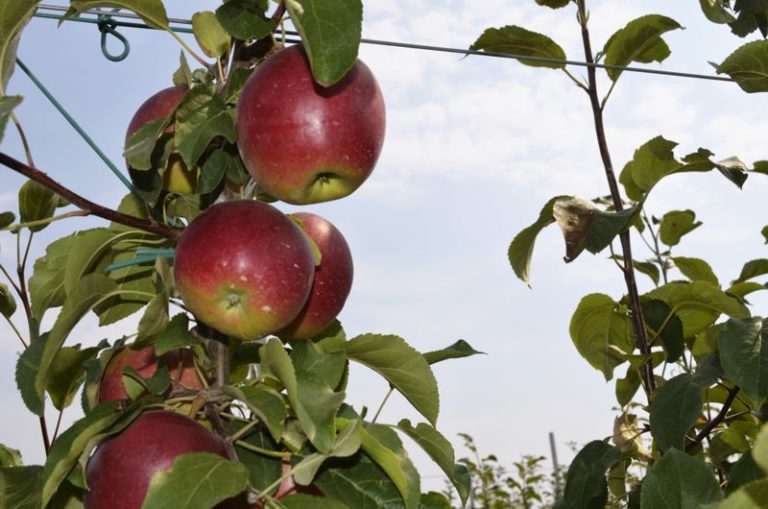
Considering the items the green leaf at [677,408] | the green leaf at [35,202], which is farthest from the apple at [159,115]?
the green leaf at [677,408]

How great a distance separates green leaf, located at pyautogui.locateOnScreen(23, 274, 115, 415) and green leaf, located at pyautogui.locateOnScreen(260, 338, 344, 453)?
0.79 ft

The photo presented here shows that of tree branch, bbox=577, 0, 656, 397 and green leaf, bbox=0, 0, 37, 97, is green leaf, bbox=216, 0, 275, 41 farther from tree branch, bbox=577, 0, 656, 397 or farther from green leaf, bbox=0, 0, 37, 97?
tree branch, bbox=577, 0, 656, 397

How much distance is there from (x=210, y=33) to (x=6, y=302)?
35.7 inches

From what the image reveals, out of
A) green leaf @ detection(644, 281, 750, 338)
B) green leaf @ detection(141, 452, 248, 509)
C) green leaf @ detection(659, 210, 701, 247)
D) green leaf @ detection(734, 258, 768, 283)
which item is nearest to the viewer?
green leaf @ detection(141, 452, 248, 509)

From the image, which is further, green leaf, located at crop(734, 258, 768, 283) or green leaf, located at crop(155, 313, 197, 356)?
green leaf, located at crop(734, 258, 768, 283)

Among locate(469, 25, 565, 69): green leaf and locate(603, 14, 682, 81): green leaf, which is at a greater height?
locate(469, 25, 565, 69): green leaf

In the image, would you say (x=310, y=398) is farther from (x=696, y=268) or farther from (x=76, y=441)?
(x=696, y=268)

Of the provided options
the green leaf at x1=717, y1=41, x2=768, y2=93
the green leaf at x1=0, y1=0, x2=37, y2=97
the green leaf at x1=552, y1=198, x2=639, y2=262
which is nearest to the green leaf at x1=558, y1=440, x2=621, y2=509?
the green leaf at x1=552, y1=198, x2=639, y2=262

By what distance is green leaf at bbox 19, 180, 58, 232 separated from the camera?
1.63 metres

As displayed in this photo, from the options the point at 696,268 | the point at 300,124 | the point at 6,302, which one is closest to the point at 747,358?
the point at 300,124

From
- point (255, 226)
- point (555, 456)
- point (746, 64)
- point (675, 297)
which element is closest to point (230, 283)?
point (255, 226)

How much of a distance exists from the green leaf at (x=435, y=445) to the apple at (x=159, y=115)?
16.1 inches

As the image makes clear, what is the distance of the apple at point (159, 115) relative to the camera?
1119 millimetres

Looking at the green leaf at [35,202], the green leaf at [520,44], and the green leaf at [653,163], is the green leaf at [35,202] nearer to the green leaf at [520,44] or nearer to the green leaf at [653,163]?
the green leaf at [520,44]
